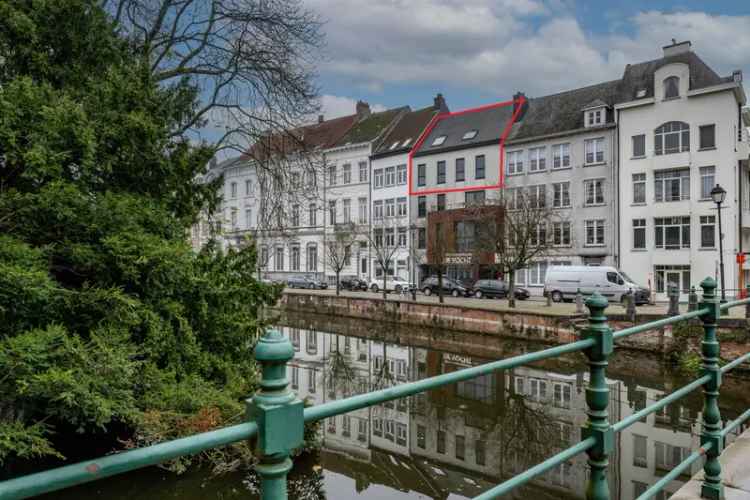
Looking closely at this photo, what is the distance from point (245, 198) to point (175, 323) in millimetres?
46976

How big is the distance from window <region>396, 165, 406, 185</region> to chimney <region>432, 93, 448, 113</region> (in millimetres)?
5862

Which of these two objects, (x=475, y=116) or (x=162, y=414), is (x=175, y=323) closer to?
(x=162, y=414)

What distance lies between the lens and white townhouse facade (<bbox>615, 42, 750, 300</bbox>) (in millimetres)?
28250

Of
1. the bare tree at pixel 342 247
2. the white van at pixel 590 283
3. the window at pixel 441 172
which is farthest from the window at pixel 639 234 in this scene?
the bare tree at pixel 342 247

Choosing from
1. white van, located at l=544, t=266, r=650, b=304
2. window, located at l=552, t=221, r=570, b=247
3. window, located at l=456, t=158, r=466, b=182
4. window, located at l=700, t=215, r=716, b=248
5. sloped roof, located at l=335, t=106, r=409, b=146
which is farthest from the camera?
sloped roof, located at l=335, t=106, r=409, b=146

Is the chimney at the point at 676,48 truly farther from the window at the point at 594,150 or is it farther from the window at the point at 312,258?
the window at the point at 312,258

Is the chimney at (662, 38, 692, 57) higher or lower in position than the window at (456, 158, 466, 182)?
higher

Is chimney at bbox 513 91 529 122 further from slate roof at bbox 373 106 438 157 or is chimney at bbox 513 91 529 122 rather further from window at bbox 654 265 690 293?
window at bbox 654 265 690 293

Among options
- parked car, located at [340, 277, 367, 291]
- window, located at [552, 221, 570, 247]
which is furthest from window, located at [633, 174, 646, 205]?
parked car, located at [340, 277, 367, 291]

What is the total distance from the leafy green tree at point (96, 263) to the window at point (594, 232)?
27325mm

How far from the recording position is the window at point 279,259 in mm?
50734

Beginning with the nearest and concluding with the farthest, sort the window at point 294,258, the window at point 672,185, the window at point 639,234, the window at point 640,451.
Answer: the window at point 640,451 < the window at point 672,185 < the window at point 639,234 < the window at point 294,258

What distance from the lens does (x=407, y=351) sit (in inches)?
837

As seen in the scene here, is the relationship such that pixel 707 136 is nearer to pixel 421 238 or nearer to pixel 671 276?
pixel 671 276
